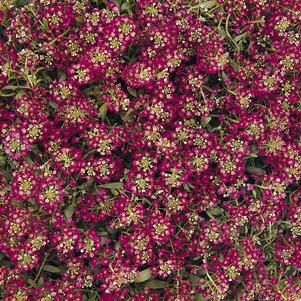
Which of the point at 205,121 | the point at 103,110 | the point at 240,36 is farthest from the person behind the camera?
the point at 240,36

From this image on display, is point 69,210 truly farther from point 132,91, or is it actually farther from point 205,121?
point 205,121

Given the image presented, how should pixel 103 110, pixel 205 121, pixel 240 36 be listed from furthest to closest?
1. pixel 240 36
2. pixel 205 121
3. pixel 103 110

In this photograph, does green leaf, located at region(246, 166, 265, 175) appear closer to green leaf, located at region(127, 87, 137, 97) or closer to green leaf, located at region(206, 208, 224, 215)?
green leaf, located at region(206, 208, 224, 215)

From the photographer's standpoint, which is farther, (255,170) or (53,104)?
(255,170)

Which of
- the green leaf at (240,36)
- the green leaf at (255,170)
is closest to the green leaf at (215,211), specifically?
the green leaf at (255,170)

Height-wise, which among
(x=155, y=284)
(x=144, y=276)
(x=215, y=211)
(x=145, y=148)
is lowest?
(x=155, y=284)

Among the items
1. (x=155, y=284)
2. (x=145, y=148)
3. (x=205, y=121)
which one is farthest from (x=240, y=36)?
(x=155, y=284)

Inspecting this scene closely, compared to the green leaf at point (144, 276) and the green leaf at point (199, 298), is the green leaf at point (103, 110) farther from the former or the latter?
the green leaf at point (199, 298)
